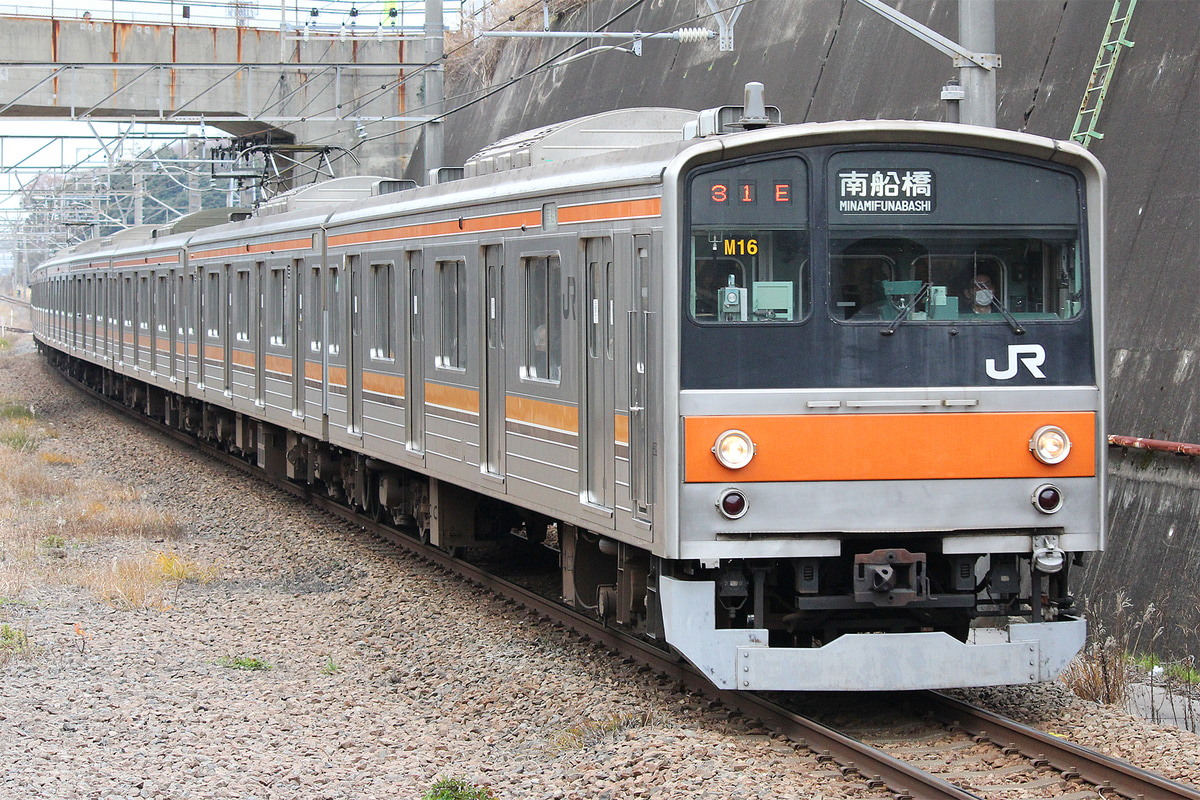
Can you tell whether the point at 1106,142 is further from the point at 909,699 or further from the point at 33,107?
the point at 33,107

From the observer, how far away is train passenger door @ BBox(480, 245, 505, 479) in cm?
970

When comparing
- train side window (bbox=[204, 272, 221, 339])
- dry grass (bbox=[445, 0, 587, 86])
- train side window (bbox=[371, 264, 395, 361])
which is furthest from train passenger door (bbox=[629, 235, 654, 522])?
dry grass (bbox=[445, 0, 587, 86])

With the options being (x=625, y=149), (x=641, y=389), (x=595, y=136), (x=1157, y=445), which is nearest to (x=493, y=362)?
(x=595, y=136)

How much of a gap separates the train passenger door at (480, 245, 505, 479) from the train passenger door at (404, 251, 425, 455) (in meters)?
1.46

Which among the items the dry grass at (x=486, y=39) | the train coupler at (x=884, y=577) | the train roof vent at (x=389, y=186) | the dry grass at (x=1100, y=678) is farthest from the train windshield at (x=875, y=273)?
the dry grass at (x=486, y=39)

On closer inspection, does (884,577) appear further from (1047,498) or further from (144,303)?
(144,303)

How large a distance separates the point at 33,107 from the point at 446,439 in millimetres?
19846

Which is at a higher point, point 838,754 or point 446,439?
point 446,439

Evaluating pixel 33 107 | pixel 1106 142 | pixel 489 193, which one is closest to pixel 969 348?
pixel 489 193

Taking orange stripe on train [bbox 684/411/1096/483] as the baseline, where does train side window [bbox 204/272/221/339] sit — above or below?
above

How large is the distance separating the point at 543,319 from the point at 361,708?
8.27 feet

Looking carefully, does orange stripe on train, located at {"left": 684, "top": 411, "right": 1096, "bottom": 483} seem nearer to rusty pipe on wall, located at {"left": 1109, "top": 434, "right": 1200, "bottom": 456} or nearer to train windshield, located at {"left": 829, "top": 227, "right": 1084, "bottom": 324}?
train windshield, located at {"left": 829, "top": 227, "right": 1084, "bottom": 324}

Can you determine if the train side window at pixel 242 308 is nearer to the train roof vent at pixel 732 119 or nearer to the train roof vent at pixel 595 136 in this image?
the train roof vent at pixel 595 136

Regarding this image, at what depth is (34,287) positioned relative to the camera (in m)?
51.1
